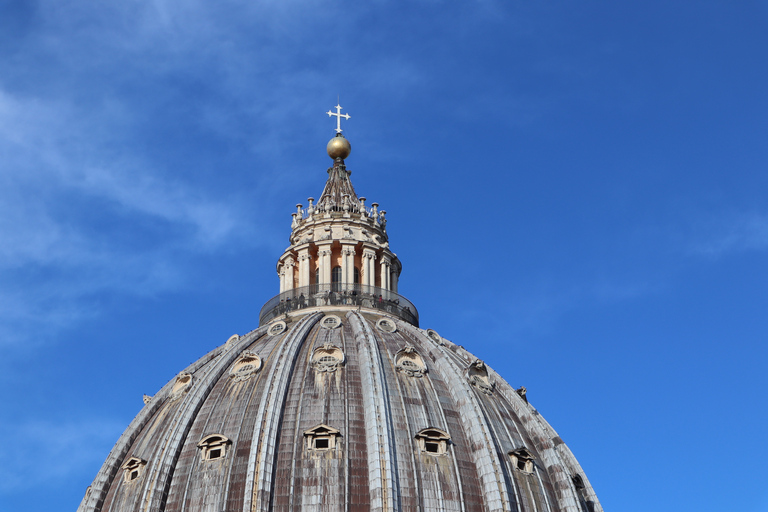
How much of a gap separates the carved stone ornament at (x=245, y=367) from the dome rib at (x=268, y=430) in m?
1.40

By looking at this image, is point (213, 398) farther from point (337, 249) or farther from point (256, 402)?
point (337, 249)

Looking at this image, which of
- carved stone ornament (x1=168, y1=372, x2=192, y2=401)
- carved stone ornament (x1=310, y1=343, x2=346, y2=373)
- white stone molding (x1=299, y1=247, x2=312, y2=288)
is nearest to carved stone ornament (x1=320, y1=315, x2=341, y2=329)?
carved stone ornament (x1=310, y1=343, x2=346, y2=373)

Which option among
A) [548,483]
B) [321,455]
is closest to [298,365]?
[321,455]

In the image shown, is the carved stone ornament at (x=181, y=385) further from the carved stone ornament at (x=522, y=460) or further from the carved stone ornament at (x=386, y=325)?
the carved stone ornament at (x=522, y=460)

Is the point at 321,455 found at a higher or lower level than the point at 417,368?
lower

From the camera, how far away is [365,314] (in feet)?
239

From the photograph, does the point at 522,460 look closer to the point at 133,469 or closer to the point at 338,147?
the point at 133,469

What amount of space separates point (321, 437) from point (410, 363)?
28.3 feet

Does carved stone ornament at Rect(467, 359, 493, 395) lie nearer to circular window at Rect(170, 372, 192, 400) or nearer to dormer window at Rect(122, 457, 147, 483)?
circular window at Rect(170, 372, 192, 400)

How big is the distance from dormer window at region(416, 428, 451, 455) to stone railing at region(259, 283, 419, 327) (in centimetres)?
1613

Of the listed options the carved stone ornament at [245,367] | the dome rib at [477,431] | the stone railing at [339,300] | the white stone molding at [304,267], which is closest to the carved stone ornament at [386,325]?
the stone railing at [339,300]

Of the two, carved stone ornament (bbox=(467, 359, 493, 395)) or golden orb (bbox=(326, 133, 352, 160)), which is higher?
golden orb (bbox=(326, 133, 352, 160))

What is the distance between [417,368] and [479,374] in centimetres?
423

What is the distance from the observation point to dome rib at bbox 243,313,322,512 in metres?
55.7
